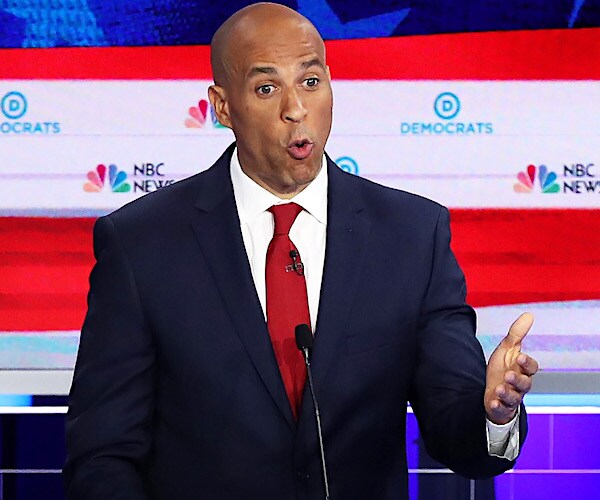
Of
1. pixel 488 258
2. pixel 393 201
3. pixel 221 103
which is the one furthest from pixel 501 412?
pixel 488 258

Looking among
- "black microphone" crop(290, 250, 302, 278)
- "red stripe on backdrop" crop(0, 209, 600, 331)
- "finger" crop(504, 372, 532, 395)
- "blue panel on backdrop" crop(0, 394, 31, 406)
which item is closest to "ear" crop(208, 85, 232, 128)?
"black microphone" crop(290, 250, 302, 278)

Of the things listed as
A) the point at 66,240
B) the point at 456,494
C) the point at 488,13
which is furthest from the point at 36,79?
the point at 456,494

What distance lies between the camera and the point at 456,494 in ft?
11.8

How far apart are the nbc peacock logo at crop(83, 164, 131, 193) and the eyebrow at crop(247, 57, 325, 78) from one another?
127 centimetres

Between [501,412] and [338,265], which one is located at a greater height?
[338,265]

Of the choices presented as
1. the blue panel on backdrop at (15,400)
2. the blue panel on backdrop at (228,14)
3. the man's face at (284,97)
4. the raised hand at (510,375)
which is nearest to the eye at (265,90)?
the man's face at (284,97)

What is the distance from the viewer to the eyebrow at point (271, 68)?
1984 millimetres

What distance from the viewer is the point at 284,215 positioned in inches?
80.8

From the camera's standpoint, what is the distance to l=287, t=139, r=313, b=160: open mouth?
1967 millimetres

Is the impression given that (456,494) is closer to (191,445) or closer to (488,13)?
(488,13)

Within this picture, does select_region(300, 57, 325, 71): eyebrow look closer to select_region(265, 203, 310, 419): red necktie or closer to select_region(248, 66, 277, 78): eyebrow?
select_region(248, 66, 277, 78): eyebrow

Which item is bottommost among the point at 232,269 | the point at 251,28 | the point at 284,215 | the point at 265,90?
the point at 232,269

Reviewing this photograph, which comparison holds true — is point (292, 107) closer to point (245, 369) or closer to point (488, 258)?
point (245, 369)

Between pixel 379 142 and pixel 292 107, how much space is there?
4.20ft
